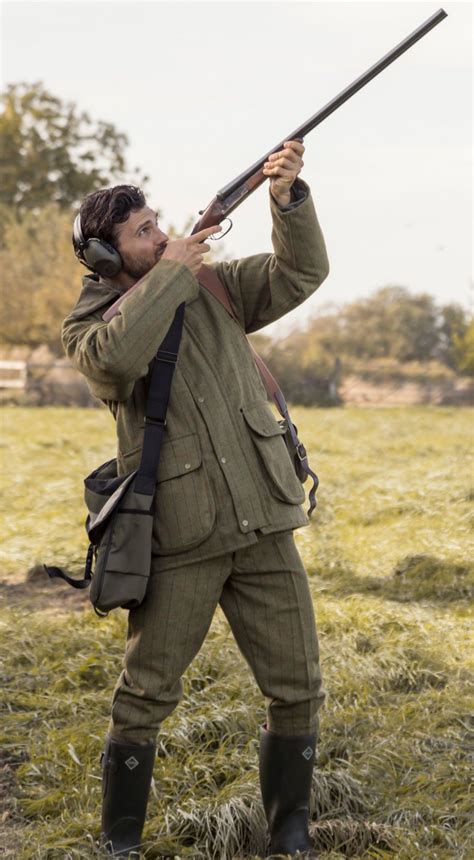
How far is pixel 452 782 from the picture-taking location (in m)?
4.11

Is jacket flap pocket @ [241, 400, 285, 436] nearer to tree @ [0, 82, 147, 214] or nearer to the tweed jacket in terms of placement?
the tweed jacket

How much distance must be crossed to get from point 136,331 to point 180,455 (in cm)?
40

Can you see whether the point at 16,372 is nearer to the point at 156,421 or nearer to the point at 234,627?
the point at 234,627

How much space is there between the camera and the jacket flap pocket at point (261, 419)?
3.36 m

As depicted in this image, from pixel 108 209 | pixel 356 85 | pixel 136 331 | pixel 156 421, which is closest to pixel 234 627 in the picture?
pixel 156 421

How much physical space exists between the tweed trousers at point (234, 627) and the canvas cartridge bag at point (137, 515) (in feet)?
0.35

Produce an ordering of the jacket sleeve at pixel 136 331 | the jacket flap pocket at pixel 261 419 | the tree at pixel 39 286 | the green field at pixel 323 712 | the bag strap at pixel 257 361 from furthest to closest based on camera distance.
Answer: the tree at pixel 39 286 → the green field at pixel 323 712 → the bag strap at pixel 257 361 → the jacket flap pocket at pixel 261 419 → the jacket sleeve at pixel 136 331

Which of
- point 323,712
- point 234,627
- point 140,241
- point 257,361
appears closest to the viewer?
point 140,241

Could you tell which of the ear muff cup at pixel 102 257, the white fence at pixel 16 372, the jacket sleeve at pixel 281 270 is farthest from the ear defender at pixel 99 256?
the white fence at pixel 16 372

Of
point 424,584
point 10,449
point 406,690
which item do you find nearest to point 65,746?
point 406,690

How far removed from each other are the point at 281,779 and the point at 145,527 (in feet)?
3.01

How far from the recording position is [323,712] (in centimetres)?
474

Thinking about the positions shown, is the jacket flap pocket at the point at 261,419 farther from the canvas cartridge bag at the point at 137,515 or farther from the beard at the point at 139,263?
the beard at the point at 139,263

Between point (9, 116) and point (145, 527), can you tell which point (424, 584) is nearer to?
point (145, 527)
